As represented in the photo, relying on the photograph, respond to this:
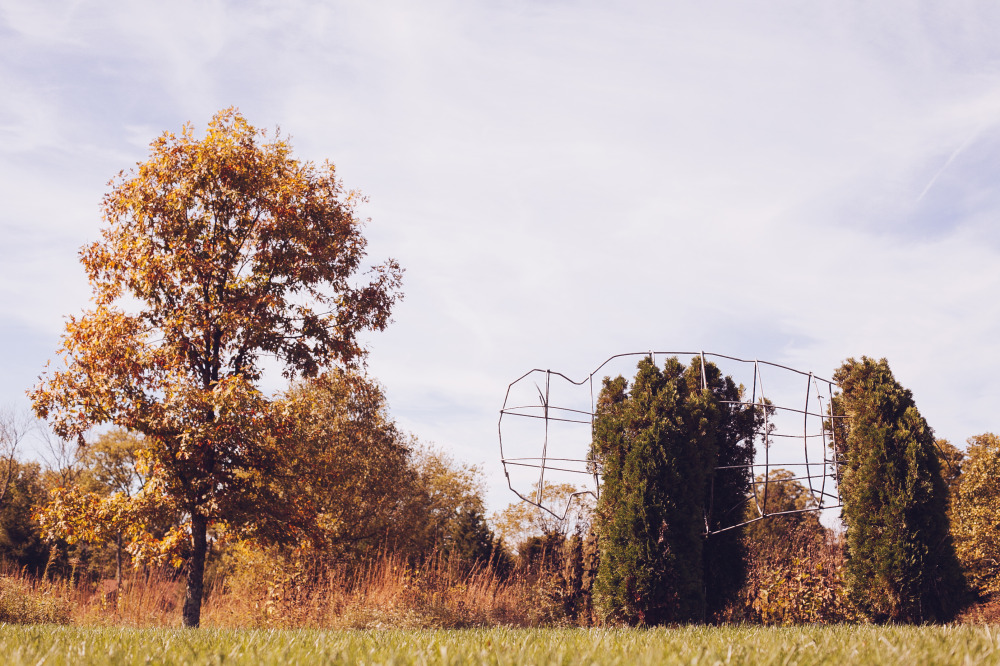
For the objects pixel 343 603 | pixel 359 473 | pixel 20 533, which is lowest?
pixel 20 533

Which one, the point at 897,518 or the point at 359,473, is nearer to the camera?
the point at 897,518

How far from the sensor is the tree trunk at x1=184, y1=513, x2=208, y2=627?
11055 millimetres

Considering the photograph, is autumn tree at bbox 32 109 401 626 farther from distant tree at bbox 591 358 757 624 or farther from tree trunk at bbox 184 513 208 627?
distant tree at bbox 591 358 757 624

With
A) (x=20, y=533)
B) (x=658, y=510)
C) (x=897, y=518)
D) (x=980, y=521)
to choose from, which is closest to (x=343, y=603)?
(x=658, y=510)

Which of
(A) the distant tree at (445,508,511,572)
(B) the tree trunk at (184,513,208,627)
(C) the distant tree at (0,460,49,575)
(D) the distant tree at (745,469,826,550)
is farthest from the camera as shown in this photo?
(C) the distant tree at (0,460,49,575)

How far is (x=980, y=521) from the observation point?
18.8m

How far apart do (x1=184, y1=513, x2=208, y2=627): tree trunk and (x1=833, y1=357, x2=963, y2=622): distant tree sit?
9611 mm

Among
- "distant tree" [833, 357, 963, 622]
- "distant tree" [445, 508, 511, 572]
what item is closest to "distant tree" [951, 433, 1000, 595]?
"distant tree" [833, 357, 963, 622]

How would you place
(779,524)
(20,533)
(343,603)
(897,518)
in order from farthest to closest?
(20,533), (779,524), (343,603), (897,518)

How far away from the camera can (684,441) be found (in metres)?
10.3

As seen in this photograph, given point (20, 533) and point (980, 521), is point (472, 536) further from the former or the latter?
point (20, 533)

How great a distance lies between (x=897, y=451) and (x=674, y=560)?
138 inches

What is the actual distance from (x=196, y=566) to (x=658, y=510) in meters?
7.29

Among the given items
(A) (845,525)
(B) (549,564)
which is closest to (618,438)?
(A) (845,525)
